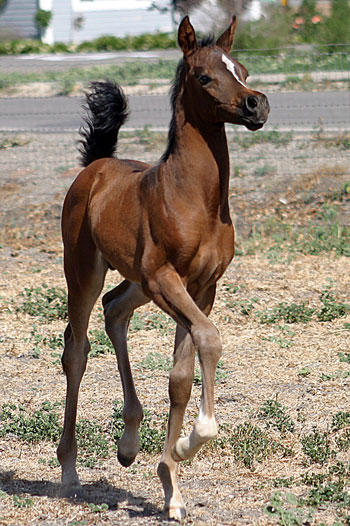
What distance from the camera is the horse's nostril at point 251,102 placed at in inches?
137

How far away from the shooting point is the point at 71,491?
4.27 m

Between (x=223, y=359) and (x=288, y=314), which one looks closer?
(x=223, y=359)

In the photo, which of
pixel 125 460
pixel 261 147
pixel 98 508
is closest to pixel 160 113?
pixel 261 147

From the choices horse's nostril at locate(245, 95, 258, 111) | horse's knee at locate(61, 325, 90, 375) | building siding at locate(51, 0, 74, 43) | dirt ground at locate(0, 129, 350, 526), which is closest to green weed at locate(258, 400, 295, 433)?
dirt ground at locate(0, 129, 350, 526)

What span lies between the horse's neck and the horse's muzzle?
297 millimetres

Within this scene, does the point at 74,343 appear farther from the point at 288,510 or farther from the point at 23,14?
the point at 23,14

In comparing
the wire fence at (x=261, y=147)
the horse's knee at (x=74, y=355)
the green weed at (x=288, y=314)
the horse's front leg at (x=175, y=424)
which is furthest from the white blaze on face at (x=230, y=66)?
the wire fence at (x=261, y=147)

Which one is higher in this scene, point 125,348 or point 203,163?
point 203,163

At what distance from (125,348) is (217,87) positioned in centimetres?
161

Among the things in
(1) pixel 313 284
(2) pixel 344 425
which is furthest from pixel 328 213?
(2) pixel 344 425

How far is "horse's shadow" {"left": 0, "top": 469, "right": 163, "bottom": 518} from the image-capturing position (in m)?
4.08

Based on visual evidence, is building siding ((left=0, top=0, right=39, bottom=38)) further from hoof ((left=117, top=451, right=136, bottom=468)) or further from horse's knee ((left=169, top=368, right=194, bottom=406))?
horse's knee ((left=169, top=368, right=194, bottom=406))

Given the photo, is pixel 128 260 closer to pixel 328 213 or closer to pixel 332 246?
pixel 332 246

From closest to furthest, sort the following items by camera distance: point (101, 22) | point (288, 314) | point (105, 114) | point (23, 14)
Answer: point (105, 114), point (288, 314), point (101, 22), point (23, 14)
